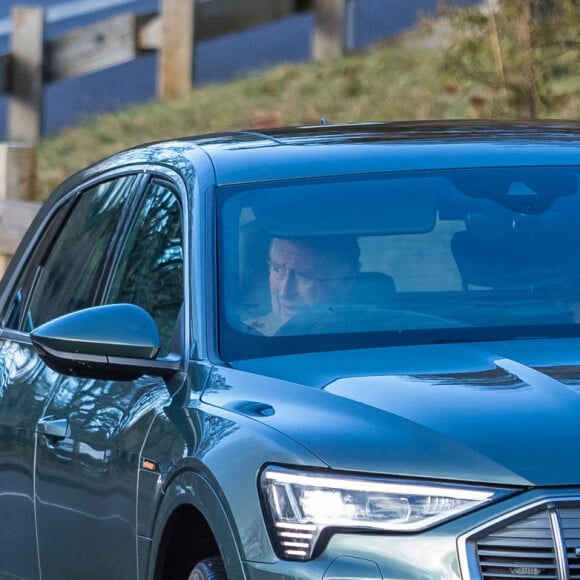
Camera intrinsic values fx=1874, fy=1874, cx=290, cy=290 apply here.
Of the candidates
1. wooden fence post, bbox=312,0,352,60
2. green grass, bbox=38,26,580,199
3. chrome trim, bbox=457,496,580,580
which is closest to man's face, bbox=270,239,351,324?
chrome trim, bbox=457,496,580,580

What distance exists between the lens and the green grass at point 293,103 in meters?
14.2

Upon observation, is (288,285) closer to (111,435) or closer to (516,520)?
(111,435)

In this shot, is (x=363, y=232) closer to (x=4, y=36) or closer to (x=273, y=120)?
(x=273, y=120)

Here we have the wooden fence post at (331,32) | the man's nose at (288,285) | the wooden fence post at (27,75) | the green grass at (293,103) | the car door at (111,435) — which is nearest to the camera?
the car door at (111,435)

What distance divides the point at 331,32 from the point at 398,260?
1237 centimetres

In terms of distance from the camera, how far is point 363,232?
468 cm

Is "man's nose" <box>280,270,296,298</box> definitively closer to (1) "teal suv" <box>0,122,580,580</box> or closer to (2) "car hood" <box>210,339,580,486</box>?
(1) "teal suv" <box>0,122,580,580</box>

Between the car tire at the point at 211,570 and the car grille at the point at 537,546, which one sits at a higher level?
the car grille at the point at 537,546

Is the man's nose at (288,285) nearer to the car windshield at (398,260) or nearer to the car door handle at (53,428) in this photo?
the car windshield at (398,260)

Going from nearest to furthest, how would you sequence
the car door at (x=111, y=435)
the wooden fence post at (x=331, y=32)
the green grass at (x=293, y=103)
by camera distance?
the car door at (x=111, y=435), the green grass at (x=293, y=103), the wooden fence post at (x=331, y=32)

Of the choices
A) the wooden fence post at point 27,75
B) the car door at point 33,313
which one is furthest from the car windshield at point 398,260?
the wooden fence post at point 27,75

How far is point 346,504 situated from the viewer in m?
3.58

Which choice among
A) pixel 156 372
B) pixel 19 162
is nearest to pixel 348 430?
pixel 156 372

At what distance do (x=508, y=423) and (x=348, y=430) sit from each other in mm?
314
